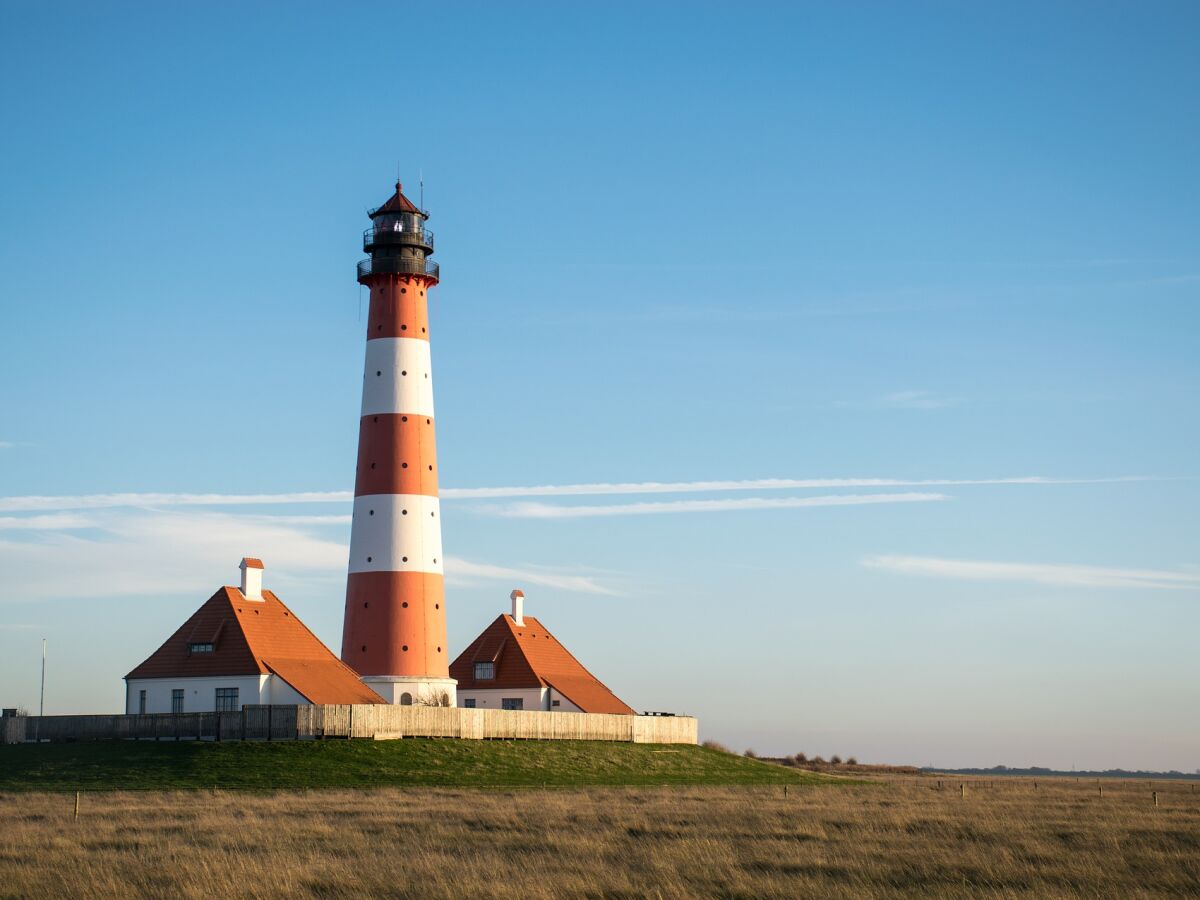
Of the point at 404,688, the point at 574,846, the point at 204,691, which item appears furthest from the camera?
the point at 404,688

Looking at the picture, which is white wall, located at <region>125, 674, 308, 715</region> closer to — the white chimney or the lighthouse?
the lighthouse

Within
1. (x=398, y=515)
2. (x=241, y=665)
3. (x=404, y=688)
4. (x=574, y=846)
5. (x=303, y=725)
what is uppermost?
(x=398, y=515)

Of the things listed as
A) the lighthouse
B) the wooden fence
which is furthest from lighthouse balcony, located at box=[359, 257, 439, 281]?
the wooden fence

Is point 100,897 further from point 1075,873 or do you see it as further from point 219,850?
point 1075,873

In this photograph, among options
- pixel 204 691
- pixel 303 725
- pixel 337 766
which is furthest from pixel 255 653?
pixel 337 766

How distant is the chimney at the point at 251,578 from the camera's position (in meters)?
66.8

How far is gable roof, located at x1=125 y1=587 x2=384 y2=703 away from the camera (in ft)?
204

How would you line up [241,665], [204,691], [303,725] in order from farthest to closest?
[204,691] < [241,665] < [303,725]

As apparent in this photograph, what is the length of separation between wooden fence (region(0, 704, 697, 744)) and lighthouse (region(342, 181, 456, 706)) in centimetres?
315

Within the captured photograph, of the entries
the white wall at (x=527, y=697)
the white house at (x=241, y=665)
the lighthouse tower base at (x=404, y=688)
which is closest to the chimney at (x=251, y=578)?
the white house at (x=241, y=665)

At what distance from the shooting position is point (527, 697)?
248ft

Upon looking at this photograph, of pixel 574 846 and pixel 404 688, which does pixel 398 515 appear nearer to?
pixel 404 688

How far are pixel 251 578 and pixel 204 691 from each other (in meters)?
6.26

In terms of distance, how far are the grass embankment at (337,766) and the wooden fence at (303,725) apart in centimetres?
79
